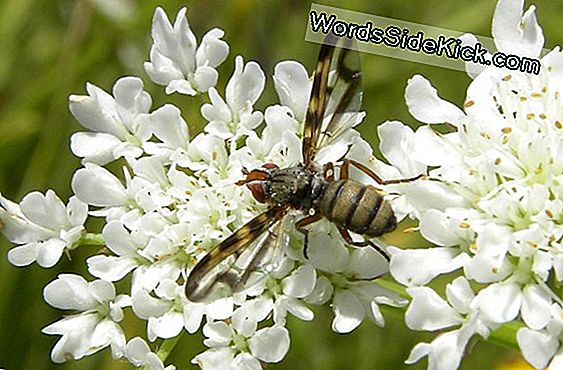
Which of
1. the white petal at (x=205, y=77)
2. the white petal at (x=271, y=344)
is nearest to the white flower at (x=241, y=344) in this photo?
the white petal at (x=271, y=344)

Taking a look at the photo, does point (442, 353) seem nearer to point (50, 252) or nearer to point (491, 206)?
point (491, 206)

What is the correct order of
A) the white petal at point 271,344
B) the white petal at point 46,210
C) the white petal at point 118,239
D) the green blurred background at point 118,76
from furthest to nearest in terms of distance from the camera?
the green blurred background at point 118,76, the white petal at point 46,210, the white petal at point 118,239, the white petal at point 271,344

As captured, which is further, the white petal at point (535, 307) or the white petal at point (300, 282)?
the white petal at point (300, 282)

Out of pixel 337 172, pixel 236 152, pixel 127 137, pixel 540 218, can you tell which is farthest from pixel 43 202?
pixel 540 218

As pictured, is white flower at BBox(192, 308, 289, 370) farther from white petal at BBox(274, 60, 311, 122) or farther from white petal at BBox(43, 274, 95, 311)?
white petal at BBox(274, 60, 311, 122)

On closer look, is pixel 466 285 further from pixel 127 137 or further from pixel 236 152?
pixel 127 137

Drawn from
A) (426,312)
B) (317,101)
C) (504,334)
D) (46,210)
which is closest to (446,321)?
(426,312)

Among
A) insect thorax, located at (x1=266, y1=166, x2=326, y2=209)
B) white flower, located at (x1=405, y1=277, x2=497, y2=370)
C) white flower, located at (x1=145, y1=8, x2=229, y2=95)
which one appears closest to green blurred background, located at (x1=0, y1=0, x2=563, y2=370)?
white flower, located at (x1=145, y1=8, x2=229, y2=95)

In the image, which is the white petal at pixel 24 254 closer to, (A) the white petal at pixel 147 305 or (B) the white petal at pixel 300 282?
(A) the white petal at pixel 147 305
